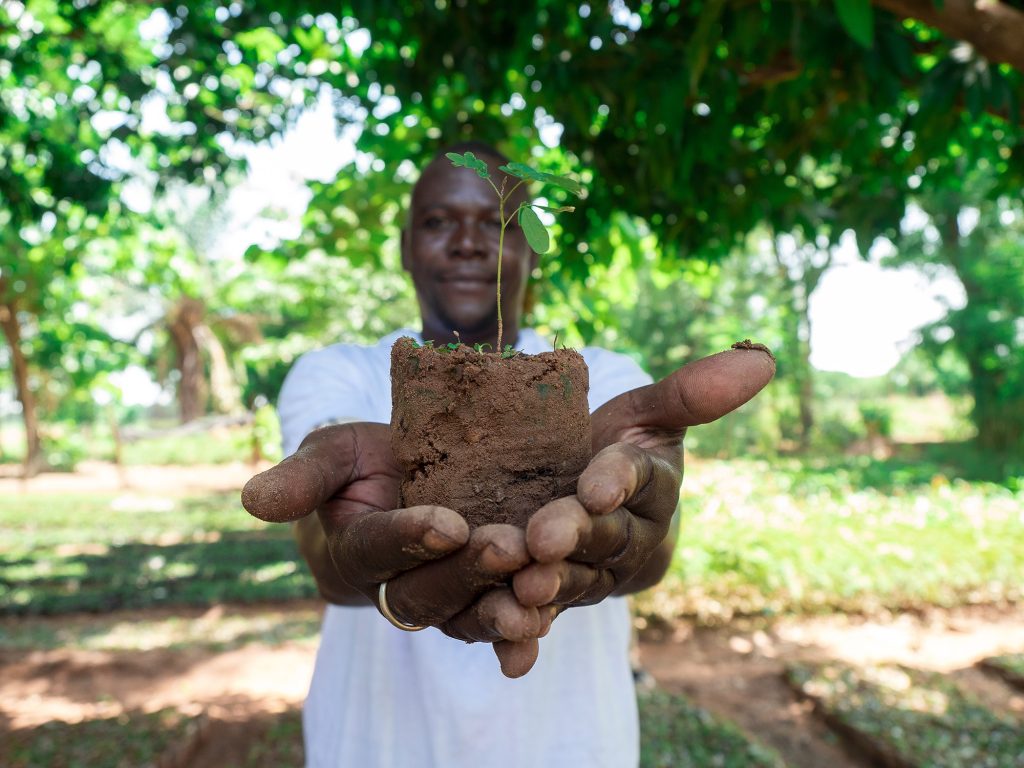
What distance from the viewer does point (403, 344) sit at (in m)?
1.24

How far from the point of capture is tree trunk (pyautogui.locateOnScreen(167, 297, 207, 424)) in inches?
930

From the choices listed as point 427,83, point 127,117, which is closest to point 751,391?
point 427,83

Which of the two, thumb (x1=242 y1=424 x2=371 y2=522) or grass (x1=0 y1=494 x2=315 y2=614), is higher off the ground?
thumb (x1=242 y1=424 x2=371 y2=522)

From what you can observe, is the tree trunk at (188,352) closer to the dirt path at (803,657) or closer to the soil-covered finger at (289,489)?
the dirt path at (803,657)

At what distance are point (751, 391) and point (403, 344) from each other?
572 mm

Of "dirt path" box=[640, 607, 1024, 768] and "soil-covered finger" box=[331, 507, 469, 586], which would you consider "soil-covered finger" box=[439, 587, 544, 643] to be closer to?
"soil-covered finger" box=[331, 507, 469, 586]

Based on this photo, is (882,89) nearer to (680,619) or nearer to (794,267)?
(680,619)

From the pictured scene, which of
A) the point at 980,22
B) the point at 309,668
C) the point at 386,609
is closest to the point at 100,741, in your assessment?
the point at 309,668

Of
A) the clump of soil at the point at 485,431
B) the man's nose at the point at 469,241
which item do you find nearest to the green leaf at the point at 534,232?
the clump of soil at the point at 485,431

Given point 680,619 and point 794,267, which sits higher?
point 794,267

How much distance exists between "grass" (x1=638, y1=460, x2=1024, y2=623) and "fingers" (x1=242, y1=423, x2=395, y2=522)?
6108 millimetres

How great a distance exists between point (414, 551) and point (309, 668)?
19.3 ft

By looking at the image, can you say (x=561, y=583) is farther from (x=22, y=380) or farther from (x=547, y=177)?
(x=22, y=380)

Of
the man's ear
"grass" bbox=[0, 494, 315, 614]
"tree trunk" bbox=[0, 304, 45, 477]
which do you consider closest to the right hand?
the man's ear
